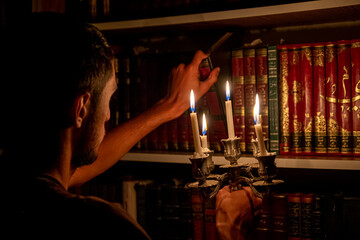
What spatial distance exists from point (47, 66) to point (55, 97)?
0.22 feet

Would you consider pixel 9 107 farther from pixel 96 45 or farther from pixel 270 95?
pixel 270 95

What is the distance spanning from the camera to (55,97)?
2.53ft

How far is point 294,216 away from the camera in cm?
117

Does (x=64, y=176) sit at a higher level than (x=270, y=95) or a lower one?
lower

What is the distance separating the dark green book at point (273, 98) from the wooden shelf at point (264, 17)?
12 centimetres

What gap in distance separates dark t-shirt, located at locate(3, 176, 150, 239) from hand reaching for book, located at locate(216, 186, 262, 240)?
15.9 inches

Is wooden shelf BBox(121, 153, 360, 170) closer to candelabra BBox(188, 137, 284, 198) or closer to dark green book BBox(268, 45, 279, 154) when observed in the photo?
dark green book BBox(268, 45, 279, 154)

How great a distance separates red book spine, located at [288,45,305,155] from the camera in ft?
3.73

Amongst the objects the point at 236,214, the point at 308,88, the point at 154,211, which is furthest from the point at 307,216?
the point at 154,211

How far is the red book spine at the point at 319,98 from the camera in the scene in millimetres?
1112

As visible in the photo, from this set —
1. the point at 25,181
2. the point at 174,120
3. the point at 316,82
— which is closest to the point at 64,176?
the point at 25,181

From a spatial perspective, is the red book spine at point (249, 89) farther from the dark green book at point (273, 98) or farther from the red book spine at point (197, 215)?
the red book spine at point (197, 215)

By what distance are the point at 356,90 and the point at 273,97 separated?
0.24m

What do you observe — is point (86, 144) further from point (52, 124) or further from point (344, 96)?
point (344, 96)
